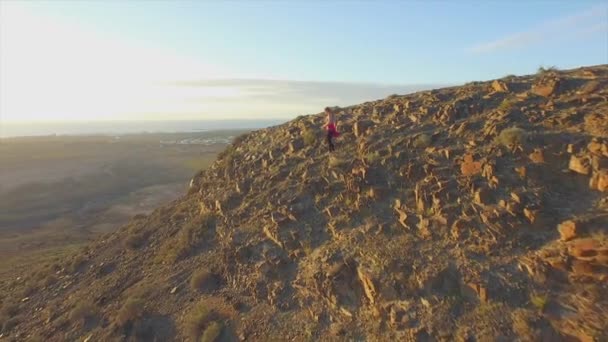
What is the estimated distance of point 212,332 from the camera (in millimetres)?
10586

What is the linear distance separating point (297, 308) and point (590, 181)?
7.33 meters

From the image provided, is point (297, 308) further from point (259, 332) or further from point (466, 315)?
point (466, 315)

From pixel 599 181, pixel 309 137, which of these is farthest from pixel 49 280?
pixel 599 181

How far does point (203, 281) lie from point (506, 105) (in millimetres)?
10444

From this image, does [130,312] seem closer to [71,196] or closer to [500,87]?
[500,87]

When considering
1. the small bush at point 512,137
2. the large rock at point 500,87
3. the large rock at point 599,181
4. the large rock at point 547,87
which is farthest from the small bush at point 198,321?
the large rock at point 547,87

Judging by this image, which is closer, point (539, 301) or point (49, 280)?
point (539, 301)

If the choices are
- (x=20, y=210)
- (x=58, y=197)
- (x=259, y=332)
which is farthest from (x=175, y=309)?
(x=58, y=197)

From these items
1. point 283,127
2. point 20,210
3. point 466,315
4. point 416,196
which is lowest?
point 20,210

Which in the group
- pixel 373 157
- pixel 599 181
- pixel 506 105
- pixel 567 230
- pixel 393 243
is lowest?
pixel 393 243

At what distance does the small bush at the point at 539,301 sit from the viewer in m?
7.94

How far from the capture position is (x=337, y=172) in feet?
44.0

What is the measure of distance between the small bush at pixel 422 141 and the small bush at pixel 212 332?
749 centimetres

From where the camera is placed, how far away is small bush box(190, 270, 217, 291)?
12531 millimetres
